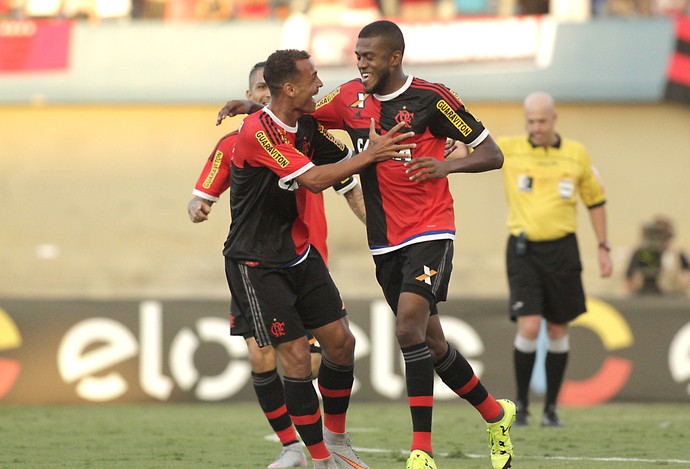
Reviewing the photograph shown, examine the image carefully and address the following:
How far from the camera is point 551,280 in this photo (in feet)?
30.0

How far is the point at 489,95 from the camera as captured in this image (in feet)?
60.5

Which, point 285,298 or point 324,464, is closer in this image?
point 324,464

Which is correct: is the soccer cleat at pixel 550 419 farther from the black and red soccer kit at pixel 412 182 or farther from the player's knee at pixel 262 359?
the black and red soccer kit at pixel 412 182

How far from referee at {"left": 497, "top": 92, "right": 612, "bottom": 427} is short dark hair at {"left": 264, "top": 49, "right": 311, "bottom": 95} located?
3.43 meters

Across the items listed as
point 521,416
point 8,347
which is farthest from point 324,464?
point 8,347

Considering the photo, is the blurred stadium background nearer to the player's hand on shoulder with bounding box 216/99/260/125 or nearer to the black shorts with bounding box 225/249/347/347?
the player's hand on shoulder with bounding box 216/99/260/125

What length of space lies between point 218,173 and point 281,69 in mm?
1064

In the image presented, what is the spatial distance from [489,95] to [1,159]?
317 inches

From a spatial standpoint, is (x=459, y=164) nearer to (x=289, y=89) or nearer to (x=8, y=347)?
(x=289, y=89)

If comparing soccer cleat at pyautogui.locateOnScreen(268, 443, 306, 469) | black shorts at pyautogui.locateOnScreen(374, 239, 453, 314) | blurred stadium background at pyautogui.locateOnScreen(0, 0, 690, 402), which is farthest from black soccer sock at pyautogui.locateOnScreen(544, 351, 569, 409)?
blurred stadium background at pyautogui.locateOnScreen(0, 0, 690, 402)

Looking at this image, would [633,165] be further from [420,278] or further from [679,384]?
[420,278]

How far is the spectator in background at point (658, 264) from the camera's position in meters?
12.2

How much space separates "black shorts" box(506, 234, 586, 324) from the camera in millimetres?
9141

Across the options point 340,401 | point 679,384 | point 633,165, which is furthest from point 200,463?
point 633,165
